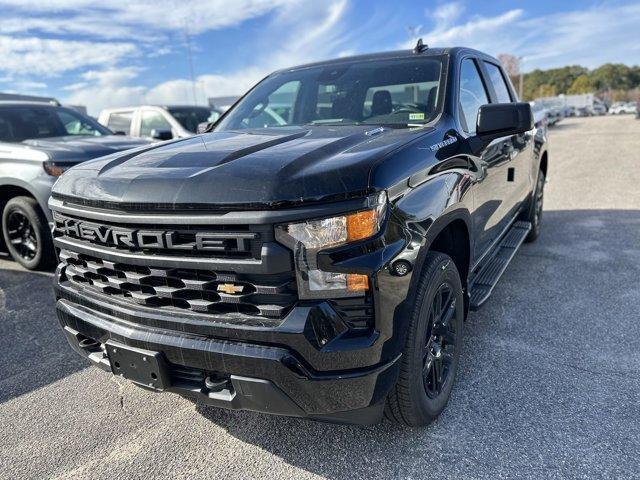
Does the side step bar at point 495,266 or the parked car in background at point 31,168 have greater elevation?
the parked car in background at point 31,168

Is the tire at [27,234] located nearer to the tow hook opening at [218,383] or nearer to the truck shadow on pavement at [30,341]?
the truck shadow on pavement at [30,341]

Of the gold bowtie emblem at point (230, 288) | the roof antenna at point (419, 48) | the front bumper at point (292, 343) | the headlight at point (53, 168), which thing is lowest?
the front bumper at point (292, 343)

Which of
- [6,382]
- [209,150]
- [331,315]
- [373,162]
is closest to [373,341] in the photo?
[331,315]

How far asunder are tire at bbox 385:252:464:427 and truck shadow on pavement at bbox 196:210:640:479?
0.17m

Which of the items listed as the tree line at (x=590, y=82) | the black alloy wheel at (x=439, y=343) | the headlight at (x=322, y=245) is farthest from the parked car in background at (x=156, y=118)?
the tree line at (x=590, y=82)

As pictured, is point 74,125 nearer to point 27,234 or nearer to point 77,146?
point 77,146

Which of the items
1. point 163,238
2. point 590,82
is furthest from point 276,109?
point 590,82

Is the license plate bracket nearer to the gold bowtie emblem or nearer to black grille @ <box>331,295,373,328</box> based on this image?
the gold bowtie emblem

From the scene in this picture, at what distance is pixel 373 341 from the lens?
6.03 feet

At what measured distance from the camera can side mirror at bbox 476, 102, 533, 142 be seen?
2.71 m

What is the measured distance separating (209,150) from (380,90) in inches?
51.6

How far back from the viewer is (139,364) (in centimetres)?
205

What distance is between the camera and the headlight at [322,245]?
1.78m

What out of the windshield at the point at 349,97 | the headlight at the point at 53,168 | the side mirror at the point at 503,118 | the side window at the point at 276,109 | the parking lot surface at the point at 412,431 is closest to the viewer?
the parking lot surface at the point at 412,431
